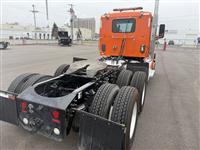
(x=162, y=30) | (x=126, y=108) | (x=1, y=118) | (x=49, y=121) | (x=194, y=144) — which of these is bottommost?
(x=194, y=144)

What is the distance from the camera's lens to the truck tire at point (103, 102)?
7.18ft

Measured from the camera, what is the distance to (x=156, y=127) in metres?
3.13

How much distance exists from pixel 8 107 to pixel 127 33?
14.6ft

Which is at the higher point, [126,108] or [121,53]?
[121,53]

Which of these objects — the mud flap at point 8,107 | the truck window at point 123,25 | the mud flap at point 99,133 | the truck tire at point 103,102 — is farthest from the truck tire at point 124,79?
the truck window at point 123,25

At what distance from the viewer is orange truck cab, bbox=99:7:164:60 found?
17.8 ft

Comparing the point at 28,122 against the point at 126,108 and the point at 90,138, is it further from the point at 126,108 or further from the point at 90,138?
the point at 126,108

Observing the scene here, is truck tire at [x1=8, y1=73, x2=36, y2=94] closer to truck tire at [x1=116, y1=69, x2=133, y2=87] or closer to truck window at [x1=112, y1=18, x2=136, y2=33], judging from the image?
truck tire at [x1=116, y1=69, x2=133, y2=87]

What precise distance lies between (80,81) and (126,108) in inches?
56.4

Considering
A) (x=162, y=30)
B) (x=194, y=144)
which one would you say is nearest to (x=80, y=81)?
(x=194, y=144)

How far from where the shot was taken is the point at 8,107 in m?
2.44

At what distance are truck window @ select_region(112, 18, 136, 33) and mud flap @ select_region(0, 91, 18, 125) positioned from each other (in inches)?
174

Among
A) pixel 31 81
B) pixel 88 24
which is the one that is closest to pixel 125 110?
pixel 31 81

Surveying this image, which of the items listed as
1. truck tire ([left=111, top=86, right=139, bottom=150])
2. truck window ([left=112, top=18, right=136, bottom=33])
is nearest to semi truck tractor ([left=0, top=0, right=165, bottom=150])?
truck tire ([left=111, top=86, right=139, bottom=150])
